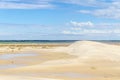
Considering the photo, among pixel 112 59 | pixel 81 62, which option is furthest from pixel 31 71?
pixel 112 59

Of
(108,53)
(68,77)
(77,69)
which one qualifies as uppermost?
(68,77)

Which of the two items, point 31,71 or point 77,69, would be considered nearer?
point 31,71

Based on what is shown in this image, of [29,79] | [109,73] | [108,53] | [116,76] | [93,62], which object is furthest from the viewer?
[108,53]

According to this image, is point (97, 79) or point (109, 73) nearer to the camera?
point (97, 79)

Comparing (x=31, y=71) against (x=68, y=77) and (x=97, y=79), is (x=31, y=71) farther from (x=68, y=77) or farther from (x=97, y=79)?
(x=97, y=79)

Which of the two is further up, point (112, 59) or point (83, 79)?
point (83, 79)

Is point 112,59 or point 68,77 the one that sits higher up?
point 68,77

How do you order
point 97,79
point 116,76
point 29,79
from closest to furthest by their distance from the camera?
point 29,79 < point 97,79 < point 116,76

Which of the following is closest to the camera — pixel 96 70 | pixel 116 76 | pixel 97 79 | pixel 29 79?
pixel 29 79

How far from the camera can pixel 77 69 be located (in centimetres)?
3425

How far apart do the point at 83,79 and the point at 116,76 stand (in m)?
3.35

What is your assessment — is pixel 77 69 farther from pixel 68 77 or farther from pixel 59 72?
pixel 68 77

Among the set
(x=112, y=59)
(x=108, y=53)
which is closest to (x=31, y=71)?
(x=112, y=59)

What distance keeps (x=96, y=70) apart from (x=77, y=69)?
1870 mm
